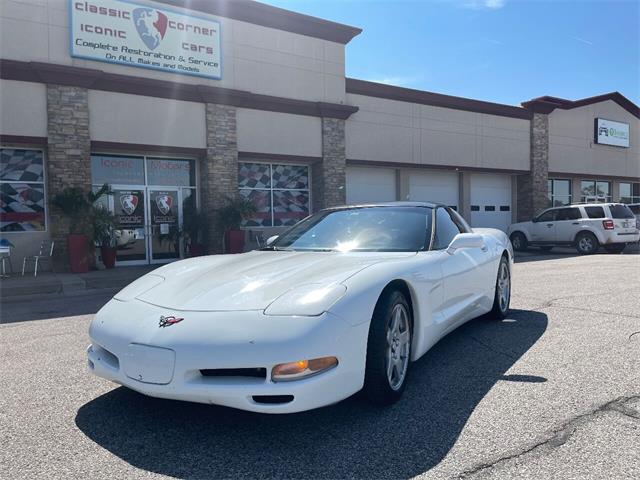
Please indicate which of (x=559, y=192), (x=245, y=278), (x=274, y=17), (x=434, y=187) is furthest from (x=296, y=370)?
(x=559, y=192)

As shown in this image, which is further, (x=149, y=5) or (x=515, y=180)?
(x=515, y=180)

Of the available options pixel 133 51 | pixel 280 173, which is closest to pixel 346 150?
pixel 280 173

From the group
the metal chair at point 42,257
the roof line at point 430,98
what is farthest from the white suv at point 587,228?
the metal chair at point 42,257

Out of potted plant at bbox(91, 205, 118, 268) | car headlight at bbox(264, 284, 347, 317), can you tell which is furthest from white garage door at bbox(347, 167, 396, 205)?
car headlight at bbox(264, 284, 347, 317)

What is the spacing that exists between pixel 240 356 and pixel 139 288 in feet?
4.30

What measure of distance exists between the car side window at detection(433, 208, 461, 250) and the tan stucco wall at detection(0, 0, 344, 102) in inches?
426

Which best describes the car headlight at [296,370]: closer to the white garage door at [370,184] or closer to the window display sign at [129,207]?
the window display sign at [129,207]

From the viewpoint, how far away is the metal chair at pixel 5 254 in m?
10.2

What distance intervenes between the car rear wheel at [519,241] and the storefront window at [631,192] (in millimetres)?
13596

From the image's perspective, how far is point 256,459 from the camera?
2.48 m

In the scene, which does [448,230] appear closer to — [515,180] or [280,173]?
[280,173]

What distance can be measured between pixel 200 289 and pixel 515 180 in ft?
71.1

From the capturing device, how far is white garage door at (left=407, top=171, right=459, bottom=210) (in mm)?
19312

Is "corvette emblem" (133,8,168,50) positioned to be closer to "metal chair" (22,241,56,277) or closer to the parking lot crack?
"metal chair" (22,241,56,277)
